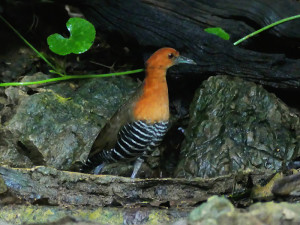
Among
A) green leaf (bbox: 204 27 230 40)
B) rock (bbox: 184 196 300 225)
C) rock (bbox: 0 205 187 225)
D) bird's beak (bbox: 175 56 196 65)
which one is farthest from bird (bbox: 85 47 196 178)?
rock (bbox: 184 196 300 225)

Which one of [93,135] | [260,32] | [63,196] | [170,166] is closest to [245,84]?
[260,32]

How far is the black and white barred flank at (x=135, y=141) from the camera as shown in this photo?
497 cm

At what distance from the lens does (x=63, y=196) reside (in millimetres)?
3877

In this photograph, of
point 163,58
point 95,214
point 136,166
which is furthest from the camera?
point 136,166

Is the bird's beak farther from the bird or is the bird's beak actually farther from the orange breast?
the orange breast

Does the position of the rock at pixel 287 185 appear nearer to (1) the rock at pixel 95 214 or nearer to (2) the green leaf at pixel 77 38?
(1) the rock at pixel 95 214

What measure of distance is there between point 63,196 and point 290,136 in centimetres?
269

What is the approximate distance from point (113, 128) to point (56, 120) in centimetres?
85

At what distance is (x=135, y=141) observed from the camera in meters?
5.03

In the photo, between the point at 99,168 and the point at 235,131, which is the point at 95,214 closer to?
the point at 99,168

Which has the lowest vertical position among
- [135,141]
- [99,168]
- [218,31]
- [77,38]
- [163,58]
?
[99,168]

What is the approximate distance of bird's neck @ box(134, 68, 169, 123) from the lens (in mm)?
4961

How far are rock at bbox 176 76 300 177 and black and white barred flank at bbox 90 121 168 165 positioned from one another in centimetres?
49

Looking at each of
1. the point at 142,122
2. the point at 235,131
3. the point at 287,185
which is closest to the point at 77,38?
the point at 142,122
